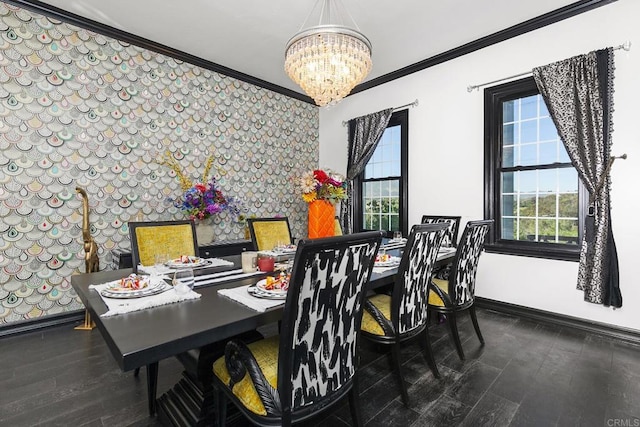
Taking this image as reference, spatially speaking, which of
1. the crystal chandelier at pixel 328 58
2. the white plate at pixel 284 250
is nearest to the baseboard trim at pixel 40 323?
the white plate at pixel 284 250

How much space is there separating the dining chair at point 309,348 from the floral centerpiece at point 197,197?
224cm

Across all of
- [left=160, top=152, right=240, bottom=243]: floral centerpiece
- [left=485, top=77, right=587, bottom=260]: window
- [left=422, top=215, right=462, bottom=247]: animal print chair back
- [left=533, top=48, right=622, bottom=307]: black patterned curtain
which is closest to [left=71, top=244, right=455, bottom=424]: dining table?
[left=160, top=152, right=240, bottom=243]: floral centerpiece

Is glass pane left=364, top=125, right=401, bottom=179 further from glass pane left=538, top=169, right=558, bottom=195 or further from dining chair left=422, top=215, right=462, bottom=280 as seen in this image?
glass pane left=538, top=169, right=558, bottom=195

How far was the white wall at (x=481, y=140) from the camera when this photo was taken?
2527 mm

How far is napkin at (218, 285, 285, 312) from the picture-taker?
1140 mm

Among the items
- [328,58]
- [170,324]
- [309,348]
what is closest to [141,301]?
[170,324]

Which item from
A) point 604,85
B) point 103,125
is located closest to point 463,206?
point 604,85

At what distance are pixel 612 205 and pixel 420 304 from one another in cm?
211

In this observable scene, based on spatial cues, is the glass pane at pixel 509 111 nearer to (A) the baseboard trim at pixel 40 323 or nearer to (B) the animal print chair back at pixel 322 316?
(B) the animal print chair back at pixel 322 316

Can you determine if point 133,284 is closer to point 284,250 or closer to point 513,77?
point 284,250

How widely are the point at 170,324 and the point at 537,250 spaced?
3342mm

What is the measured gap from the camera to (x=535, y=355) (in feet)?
7.45

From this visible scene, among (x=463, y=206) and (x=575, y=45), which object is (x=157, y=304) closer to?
(x=463, y=206)

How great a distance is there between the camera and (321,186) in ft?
8.35
